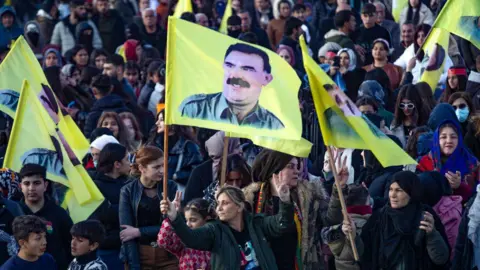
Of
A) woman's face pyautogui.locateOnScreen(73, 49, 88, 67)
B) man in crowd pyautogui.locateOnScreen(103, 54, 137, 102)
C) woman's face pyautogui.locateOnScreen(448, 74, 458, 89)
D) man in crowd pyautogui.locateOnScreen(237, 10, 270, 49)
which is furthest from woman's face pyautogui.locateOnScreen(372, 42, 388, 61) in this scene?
woman's face pyautogui.locateOnScreen(73, 49, 88, 67)

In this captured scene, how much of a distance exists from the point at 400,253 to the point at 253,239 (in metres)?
1.39

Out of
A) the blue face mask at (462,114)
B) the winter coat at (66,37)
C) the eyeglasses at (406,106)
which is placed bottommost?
the winter coat at (66,37)

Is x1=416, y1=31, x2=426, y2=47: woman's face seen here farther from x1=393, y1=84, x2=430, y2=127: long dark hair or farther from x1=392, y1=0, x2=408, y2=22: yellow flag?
x1=393, y1=84, x2=430, y2=127: long dark hair

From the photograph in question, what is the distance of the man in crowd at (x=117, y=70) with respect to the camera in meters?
21.1

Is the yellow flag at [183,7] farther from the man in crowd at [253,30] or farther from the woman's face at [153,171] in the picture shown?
the woman's face at [153,171]

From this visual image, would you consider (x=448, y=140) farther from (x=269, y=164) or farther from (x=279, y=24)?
(x=279, y=24)

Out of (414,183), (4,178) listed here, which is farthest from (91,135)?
(414,183)

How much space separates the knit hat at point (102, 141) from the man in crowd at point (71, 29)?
298 inches

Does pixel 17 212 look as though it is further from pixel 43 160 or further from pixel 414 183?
pixel 414 183

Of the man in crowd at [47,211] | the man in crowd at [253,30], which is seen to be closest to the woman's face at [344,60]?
the man in crowd at [253,30]

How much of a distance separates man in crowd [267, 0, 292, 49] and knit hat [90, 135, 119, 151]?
25.5 ft

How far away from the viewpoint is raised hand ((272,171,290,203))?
13.2 m

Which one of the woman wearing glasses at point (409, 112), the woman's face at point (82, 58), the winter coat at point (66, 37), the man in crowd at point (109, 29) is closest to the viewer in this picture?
the woman wearing glasses at point (409, 112)

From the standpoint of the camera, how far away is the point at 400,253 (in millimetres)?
13891
